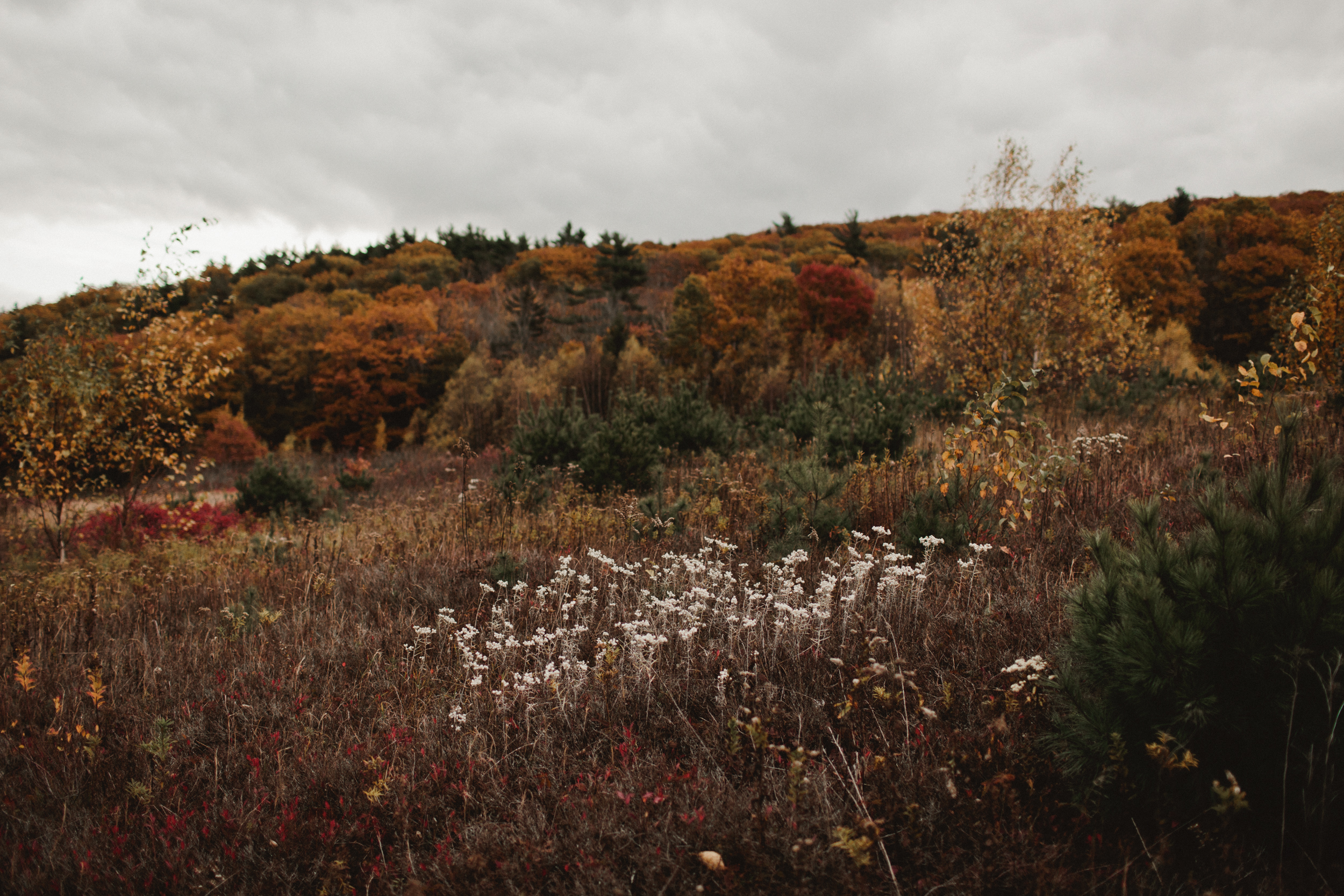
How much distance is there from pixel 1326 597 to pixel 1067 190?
39.3 feet

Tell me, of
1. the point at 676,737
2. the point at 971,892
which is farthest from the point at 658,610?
the point at 971,892

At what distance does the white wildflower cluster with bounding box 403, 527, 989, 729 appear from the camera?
3.14 meters

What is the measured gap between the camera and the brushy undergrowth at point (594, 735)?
2002 millimetres

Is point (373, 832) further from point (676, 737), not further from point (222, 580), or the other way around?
point (222, 580)

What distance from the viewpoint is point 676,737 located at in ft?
9.15

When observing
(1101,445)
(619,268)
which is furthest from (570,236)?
(1101,445)

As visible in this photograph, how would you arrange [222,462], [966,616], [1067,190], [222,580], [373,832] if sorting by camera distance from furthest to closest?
[222,462] < [1067,190] < [222,580] < [966,616] < [373,832]

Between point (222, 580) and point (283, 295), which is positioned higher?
point (283, 295)

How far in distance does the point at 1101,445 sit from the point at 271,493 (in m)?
13.8

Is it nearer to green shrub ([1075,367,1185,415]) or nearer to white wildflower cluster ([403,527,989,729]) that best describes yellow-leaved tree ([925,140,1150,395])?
green shrub ([1075,367,1185,415])

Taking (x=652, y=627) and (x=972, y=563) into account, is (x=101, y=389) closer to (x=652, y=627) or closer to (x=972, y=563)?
(x=652, y=627)

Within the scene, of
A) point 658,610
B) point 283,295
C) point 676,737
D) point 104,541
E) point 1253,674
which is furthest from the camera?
point 283,295

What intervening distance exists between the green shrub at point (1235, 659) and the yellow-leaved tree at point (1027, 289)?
29.1 ft

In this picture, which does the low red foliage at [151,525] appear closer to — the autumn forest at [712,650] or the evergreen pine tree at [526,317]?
the autumn forest at [712,650]
